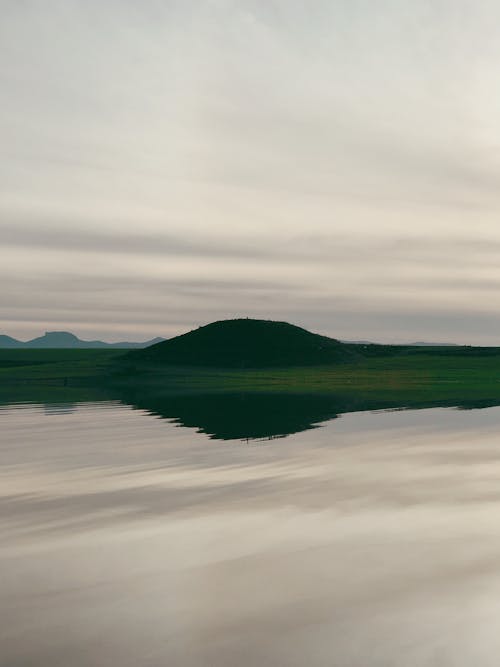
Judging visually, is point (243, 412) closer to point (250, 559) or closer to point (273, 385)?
point (250, 559)

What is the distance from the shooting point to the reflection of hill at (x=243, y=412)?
35.9 metres

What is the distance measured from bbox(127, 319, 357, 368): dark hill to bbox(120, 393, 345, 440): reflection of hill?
84249mm

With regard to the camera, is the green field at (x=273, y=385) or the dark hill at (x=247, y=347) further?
the dark hill at (x=247, y=347)

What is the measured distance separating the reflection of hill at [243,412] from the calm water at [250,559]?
797 centimetres

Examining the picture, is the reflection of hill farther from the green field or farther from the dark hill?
the dark hill

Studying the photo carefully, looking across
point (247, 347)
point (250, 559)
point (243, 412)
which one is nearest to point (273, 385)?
point (243, 412)

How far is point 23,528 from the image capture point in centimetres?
1600

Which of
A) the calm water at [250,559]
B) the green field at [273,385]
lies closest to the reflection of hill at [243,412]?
the green field at [273,385]

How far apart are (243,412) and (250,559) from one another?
33.0 m

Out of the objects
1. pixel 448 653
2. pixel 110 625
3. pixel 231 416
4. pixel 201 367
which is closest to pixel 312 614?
pixel 448 653

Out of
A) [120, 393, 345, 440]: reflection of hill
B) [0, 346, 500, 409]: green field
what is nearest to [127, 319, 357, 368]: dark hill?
[0, 346, 500, 409]: green field

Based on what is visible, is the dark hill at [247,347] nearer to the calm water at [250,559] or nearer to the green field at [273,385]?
the green field at [273,385]

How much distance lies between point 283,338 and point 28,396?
376 ft

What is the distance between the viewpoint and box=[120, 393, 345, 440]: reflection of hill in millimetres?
35938
